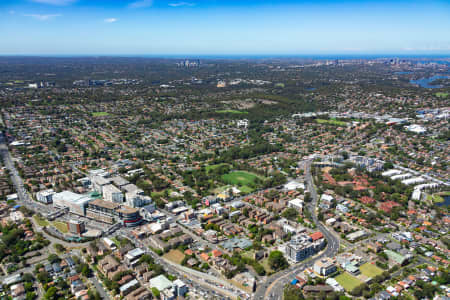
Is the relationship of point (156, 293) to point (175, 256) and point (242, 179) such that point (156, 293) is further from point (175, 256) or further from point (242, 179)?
point (242, 179)

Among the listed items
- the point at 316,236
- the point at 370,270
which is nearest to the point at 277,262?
the point at 316,236

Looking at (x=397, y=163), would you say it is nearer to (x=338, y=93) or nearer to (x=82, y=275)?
(x=82, y=275)

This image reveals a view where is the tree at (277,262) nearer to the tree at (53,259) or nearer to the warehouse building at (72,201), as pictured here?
the tree at (53,259)

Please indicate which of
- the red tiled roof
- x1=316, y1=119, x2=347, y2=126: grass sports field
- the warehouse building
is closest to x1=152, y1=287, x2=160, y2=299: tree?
the red tiled roof

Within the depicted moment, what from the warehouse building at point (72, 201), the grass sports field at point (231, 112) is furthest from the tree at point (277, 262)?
the grass sports field at point (231, 112)

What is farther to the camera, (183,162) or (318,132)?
(318,132)

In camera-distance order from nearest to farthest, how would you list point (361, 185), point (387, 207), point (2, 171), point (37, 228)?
point (37, 228) → point (387, 207) → point (361, 185) → point (2, 171)

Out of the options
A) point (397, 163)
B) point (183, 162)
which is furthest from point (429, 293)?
A: point (183, 162)
